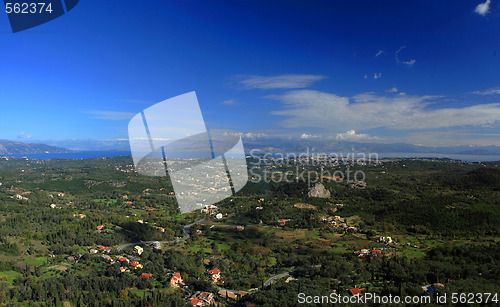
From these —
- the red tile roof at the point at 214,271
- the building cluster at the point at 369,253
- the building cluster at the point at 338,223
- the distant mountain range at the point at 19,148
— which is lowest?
the building cluster at the point at 338,223

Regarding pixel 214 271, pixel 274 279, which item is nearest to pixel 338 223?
pixel 274 279

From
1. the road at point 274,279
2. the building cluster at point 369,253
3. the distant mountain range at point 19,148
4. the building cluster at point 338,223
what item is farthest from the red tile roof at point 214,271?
the distant mountain range at point 19,148

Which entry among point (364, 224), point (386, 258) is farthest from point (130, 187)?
point (386, 258)

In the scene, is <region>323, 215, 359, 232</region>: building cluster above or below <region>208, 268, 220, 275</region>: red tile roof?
below

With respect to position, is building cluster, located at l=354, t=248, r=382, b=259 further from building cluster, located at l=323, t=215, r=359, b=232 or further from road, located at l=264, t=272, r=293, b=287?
building cluster, located at l=323, t=215, r=359, b=232

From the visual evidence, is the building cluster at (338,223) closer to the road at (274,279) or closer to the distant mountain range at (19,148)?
the road at (274,279)

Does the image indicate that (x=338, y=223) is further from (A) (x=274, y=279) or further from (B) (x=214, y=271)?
(B) (x=214, y=271)

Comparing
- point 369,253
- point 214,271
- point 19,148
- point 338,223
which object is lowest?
point 338,223

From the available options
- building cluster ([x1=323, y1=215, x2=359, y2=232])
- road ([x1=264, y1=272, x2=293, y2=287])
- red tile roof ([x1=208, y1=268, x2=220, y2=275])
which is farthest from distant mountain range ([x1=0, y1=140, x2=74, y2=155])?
road ([x1=264, y1=272, x2=293, y2=287])

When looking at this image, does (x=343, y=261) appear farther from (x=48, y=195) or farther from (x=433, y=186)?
(x=48, y=195)

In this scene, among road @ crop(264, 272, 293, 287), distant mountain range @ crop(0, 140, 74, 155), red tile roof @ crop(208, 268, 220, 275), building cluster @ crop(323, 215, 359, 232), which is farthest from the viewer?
distant mountain range @ crop(0, 140, 74, 155)

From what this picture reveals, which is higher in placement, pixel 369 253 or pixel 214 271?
pixel 369 253
